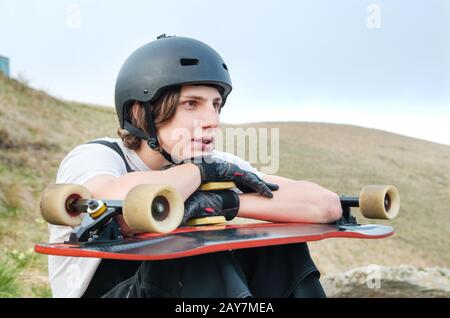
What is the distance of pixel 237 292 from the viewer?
218 cm

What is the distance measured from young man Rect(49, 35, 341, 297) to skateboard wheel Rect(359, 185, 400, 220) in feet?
0.49

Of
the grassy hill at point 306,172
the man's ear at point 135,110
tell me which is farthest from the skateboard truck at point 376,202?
the grassy hill at point 306,172

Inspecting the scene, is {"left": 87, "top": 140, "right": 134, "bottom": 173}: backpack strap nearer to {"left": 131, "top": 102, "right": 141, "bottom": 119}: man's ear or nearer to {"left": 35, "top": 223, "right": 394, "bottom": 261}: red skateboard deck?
{"left": 131, "top": 102, "right": 141, "bottom": 119}: man's ear

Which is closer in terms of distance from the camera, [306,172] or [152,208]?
[152,208]

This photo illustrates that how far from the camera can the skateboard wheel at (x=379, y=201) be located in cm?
298

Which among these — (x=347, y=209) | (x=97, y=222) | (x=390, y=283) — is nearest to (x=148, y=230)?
(x=97, y=222)

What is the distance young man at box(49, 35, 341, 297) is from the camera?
7.50 feet

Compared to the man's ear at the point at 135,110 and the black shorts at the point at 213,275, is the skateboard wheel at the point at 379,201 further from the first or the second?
the man's ear at the point at 135,110

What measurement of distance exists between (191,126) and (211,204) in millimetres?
457

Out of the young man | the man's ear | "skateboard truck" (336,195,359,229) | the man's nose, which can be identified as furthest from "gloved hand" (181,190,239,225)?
the man's ear

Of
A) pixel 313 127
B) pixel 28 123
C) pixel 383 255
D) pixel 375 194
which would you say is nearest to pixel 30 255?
pixel 375 194

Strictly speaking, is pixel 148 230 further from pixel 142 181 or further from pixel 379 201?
pixel 379 201

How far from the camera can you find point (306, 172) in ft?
50.7

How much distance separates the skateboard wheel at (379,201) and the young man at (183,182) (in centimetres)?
15
